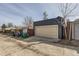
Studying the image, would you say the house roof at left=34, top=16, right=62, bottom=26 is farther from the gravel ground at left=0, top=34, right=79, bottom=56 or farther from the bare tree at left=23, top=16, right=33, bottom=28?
the gravel ground at left=0, top=34, right=79, bottom=56

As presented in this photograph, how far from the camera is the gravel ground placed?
13.5 ft

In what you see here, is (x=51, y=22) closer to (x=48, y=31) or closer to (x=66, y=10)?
(x=48, y=31)

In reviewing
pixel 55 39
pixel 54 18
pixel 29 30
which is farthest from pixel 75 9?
pixel 29 30

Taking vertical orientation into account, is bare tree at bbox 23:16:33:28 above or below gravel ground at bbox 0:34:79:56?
above

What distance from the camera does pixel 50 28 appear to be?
418 cm

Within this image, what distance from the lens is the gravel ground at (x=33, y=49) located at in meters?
4.11

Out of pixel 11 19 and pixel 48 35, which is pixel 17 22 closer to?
pixel 11 19

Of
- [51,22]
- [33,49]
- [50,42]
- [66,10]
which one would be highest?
[66,10]

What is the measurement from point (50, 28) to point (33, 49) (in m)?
0.55

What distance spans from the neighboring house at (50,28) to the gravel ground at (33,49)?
0.60 ft

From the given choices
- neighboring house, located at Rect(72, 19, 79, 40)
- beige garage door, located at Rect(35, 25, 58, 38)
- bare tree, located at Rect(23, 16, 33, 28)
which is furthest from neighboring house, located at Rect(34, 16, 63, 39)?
neighboring house, located at Rect(72, 19, 79, 40)

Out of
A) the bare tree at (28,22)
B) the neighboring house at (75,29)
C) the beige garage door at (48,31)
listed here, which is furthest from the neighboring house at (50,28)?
the neighboring house at (75,29)

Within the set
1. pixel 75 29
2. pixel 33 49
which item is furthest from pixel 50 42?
pixel 75 29

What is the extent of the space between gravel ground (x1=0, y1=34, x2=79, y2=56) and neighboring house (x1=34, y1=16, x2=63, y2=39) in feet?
0.60
